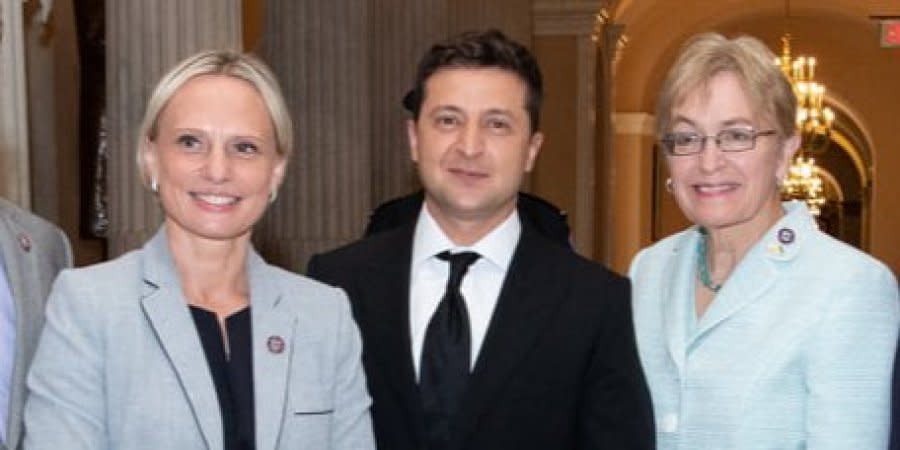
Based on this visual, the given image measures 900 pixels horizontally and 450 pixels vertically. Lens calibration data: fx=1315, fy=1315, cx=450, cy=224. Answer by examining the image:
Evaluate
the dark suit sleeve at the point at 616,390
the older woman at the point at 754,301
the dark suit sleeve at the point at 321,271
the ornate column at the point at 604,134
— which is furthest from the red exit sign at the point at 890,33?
the dark suit sleeve at the point at 321,271

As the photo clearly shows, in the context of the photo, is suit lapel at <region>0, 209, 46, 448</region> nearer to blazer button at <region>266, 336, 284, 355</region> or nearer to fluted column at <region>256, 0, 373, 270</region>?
blazer button at <region>266, 336, 284, 355</region>

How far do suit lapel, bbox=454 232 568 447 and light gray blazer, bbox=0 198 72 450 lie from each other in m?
0.89

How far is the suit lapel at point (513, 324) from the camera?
2.77 meters

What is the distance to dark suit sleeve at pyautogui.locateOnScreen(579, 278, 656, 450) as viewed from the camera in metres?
2.79

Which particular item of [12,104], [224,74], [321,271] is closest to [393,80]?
[12,104]

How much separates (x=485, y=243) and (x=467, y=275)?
0.27 feet

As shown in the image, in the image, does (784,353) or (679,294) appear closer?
(784,353)

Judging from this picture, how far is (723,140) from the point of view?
9.17 ft

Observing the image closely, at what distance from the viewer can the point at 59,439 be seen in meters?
2.20

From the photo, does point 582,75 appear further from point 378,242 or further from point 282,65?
point 378,242

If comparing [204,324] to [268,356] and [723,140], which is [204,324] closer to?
[268,356]

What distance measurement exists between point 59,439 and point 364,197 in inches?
243

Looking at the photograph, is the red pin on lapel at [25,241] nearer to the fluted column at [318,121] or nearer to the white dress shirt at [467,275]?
the white dress shirt at [467,275]

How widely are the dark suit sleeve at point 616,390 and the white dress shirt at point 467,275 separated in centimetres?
24
